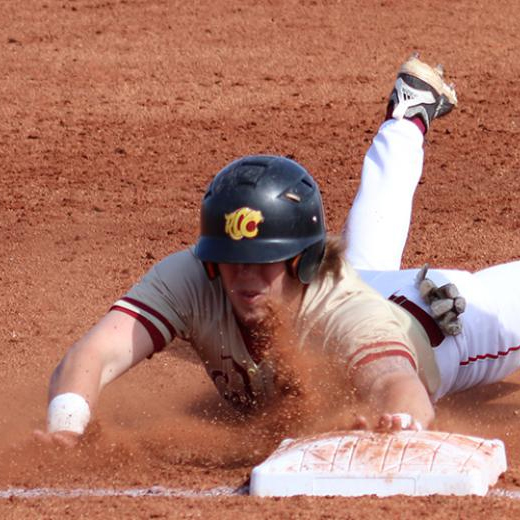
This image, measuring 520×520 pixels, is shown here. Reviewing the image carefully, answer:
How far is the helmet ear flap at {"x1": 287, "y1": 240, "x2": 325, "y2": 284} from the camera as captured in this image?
4426 millimetres

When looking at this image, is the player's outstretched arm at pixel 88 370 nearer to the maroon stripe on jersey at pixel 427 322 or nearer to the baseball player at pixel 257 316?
the baseball player at pixel 257 316

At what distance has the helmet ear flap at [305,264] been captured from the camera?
174 inches

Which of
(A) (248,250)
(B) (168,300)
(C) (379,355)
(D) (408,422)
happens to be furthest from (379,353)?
(B) (168,300)

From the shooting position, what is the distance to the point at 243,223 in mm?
4348

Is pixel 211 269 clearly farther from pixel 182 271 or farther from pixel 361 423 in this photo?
pixel 361 423

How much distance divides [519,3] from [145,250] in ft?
18.6

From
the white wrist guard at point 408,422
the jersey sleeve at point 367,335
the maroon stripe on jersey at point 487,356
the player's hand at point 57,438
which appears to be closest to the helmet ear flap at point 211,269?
the jersey sleeve at point 367,335

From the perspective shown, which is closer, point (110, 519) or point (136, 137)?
point (110, 519)

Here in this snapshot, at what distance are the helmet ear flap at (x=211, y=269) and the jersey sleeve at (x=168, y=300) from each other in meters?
0.08

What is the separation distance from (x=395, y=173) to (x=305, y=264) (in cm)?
174

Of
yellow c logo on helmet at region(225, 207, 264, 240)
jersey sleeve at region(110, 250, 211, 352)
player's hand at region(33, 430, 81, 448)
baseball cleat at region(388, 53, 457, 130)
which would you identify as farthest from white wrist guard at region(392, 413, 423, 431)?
baseball cleat at region(388, 53, 457, 130)

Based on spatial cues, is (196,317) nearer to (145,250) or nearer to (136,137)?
(145,250)

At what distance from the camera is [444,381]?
5176 mm

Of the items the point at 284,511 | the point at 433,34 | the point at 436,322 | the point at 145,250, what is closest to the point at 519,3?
the point at 433,34
